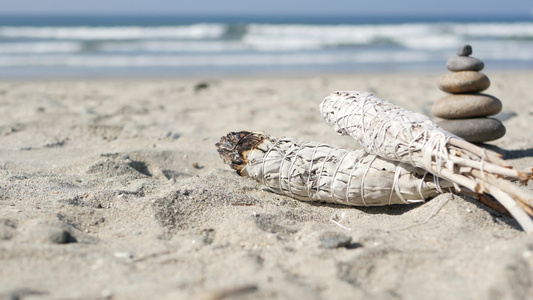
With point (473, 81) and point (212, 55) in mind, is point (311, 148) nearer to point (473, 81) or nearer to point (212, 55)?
point (473, 81)

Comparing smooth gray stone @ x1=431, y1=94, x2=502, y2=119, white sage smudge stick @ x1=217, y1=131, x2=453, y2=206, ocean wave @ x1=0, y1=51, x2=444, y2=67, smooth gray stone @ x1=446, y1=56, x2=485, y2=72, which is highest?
smooth gray stone @ x1=446, y1=56, x2=485, y2=72

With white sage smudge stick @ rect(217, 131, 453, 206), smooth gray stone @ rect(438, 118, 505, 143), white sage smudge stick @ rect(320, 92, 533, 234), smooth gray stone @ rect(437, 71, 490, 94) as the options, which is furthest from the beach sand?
smooth gray stone @ rect(437, 71, 490, 94)

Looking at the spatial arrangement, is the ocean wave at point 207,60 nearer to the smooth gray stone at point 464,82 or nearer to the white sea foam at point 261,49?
the white sea foam at point 261,49

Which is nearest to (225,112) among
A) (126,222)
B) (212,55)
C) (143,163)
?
(143,163)

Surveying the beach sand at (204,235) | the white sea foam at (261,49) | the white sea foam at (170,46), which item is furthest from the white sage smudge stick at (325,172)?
the white sea foam at (170,46)

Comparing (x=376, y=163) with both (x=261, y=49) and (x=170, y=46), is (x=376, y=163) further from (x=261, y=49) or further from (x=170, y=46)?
(x=170, y=46)

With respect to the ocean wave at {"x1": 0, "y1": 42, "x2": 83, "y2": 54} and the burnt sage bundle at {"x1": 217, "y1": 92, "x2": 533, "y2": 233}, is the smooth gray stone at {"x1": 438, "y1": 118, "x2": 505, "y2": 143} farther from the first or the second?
the ocean wave at {"x1": 0, "y1": 42, "x2": 83, "y2": 54}
